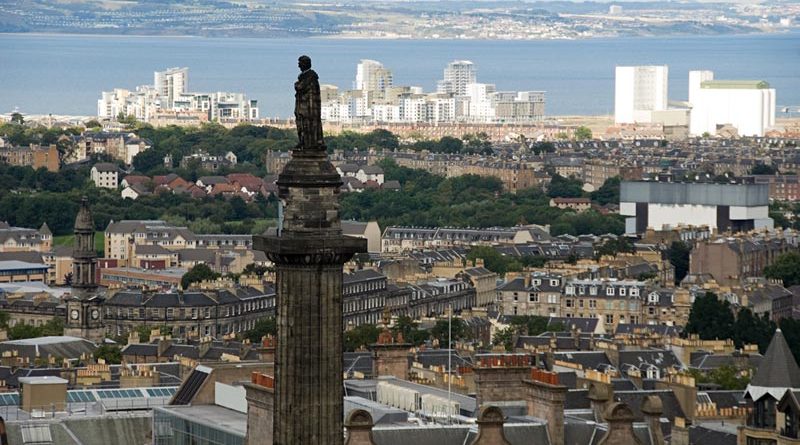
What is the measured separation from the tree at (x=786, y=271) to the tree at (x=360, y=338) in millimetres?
25335

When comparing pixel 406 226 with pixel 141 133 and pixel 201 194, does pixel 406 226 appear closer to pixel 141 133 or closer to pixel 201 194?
pixel 201 194

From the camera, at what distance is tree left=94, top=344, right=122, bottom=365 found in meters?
54.6

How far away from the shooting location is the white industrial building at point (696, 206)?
10481 cm

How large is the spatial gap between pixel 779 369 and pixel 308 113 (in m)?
12.1

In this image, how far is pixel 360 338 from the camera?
191ft

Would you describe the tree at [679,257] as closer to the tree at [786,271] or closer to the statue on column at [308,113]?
the tree at [786,271]

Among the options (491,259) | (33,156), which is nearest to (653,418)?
(491,259)

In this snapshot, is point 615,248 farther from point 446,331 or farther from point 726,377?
point 726,377

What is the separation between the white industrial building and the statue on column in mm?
85901

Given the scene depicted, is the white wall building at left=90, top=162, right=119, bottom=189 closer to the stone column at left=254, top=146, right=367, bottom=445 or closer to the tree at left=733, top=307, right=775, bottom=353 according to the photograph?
the tree at left=733, top=307, right=775, bottom=353

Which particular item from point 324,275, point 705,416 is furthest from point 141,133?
point 324,275

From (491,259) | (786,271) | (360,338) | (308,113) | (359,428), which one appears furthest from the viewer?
(491,259)

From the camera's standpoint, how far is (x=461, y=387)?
3372 cm

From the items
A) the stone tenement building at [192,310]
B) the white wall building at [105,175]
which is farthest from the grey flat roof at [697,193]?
the white wall building at [105,175]
